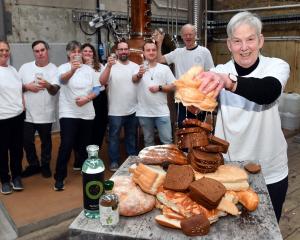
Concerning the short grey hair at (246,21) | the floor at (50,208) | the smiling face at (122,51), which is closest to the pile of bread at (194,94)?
the short grey hair at (246,21)

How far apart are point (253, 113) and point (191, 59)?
2.86 meters

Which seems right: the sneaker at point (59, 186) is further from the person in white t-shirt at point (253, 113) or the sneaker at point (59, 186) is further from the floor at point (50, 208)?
the person in white t-shirt at point (253, 113)

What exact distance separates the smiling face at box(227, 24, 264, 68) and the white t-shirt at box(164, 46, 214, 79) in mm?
2773

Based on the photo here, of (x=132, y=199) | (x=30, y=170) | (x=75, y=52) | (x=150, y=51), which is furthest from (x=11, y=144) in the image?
(x=132, y=199)

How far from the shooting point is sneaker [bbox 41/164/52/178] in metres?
4.05

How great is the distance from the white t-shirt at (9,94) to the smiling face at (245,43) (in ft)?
8.29

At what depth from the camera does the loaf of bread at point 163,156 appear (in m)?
1.48

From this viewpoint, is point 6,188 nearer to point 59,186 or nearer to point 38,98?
point 59,186

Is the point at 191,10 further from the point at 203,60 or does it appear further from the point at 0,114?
the point at 0,114

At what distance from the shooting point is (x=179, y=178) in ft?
4.25

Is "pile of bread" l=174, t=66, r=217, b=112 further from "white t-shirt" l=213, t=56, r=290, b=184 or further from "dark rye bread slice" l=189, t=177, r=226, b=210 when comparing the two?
"white t-shirt" l=213, t=56, r=290, b=184

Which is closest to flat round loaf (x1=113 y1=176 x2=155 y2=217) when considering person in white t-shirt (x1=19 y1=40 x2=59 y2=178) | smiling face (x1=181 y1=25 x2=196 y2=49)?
person in white t-shirt (x1=19 y1=40 x2=59 y2=178)

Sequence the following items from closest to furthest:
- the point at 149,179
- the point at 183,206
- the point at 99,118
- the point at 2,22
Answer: the point at 183,206
the point at 149,179
the point at 99,118
the point at 2,22

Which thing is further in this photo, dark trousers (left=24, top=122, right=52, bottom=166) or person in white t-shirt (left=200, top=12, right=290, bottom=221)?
dark trousers (left=24, top=122, right=52, bottom=166)
